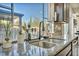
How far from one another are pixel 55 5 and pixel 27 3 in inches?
13.6

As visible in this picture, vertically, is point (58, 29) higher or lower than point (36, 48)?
higher

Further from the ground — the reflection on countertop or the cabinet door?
the cabinet door

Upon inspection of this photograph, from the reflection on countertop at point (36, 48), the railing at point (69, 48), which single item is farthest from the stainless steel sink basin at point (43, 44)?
the railing at point (69, 48)

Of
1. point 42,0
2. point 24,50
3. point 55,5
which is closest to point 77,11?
point 55,5

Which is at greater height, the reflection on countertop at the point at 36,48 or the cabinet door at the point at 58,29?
the cabinet door at the point at 58,29

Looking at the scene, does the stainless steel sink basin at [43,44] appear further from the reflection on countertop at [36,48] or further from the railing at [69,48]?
the railing at [69,48]

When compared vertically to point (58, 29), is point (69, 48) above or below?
below

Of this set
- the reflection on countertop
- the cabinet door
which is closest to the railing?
the reflection on countertop

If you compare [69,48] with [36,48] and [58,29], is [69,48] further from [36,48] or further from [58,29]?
[36,48]

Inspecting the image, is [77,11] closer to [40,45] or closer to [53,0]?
[53,0]

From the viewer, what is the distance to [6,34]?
1997mm

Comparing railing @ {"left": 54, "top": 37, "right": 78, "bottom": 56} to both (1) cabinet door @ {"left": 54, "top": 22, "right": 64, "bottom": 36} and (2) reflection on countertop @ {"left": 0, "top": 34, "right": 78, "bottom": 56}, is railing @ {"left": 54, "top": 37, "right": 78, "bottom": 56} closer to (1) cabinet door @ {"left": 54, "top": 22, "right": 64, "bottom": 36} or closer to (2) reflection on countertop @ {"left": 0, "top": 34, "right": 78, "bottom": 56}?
(2) reflection on countertop @ {"left": 0, "top": 34, "right": 78, "bottom": 56}

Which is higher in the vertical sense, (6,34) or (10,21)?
(10,21)

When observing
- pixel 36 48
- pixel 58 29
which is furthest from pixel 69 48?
pixel 36 48
